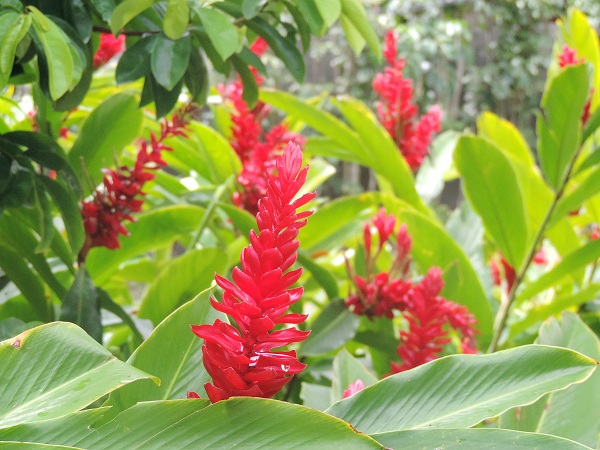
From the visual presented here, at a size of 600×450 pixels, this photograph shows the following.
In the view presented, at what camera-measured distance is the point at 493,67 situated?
5426 mm

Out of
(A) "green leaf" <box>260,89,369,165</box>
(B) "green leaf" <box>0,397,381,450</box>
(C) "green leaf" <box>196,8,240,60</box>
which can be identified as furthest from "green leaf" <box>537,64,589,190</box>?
(B) "green leaf" <box>0,397,381,450</box>

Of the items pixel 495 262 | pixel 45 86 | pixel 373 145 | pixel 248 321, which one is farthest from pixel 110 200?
pixel 495 262

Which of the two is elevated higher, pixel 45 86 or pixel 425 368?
pixel 45 86

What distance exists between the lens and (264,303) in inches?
14.5

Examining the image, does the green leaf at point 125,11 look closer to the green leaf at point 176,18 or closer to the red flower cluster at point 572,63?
the green leaf at point 176,18

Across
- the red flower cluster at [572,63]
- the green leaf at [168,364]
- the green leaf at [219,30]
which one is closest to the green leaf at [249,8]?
the green leaf at [219,30]

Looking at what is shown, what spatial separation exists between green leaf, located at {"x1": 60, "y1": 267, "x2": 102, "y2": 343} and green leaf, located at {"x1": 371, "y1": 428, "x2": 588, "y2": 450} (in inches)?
17.4

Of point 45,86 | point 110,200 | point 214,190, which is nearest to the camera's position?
point 45,86

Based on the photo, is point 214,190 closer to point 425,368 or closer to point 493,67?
point 425,368

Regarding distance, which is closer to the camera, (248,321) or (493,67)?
(248,321)

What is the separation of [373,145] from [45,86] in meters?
0.78

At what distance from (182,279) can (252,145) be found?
358 millimetres

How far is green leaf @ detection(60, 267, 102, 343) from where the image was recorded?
740mm

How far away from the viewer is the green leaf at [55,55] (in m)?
0.52
